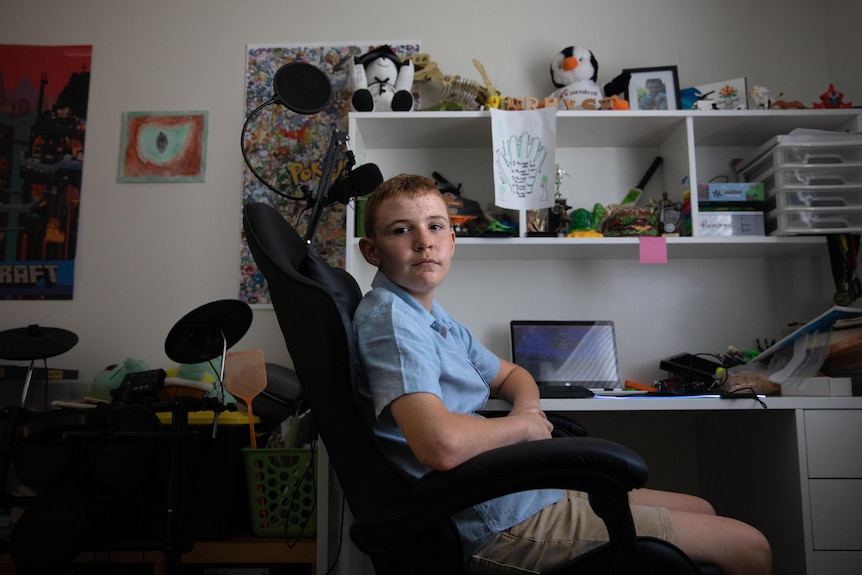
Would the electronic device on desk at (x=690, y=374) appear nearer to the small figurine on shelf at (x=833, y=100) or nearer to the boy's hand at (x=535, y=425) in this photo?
the boy's hand at (x=535, y=425)

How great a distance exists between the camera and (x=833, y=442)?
1392mm

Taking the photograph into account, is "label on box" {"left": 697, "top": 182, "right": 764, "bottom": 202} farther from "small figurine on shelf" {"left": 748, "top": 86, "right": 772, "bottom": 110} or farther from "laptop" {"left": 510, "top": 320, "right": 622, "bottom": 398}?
"laptop" {"left": 510, "top": 320, "right": 622, "bottom": 398}

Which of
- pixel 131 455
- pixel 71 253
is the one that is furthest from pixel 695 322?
pixel 71 253

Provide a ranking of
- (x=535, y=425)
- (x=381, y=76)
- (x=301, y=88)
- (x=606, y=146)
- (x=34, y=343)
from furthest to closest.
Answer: (x=606, y=146) < (x=381, y=76) < (x=34, y=343) < (x=301, y=88) < (x=535, y=425)

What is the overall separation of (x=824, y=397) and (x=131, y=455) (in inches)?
65.2

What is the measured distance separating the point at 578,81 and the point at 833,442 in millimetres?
1272

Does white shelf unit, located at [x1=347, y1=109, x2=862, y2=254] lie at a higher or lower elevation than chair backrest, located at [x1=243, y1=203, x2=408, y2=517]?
higher

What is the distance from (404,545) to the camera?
0.80 metres

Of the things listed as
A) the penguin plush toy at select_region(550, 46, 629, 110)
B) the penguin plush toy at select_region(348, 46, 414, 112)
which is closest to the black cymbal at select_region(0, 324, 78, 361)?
the penguin plush toy at select_region(348, 46, 414, 112)

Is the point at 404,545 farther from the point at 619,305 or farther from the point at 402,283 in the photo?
the point at 619,305

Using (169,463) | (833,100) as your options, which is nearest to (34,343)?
(169,463)

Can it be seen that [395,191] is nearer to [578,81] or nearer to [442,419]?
[442,419]

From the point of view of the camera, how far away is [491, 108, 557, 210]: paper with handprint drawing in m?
1.85

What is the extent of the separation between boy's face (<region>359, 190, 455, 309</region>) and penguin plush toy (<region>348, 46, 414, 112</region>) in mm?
938
